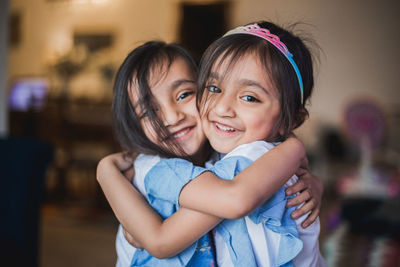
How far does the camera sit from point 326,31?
7.44m

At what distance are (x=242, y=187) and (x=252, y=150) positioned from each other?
0.13 m

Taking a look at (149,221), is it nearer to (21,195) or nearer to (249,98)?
(249,98)

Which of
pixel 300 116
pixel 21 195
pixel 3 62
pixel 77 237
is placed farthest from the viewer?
pixel 77 237

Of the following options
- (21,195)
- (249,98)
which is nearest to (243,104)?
(249,98)

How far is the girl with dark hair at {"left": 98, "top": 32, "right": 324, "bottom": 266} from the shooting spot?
2.39 feet

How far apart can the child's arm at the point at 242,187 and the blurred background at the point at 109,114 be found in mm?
403

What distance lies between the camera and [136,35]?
7.16m

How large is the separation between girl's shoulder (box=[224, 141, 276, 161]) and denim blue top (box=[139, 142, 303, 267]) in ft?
0.05

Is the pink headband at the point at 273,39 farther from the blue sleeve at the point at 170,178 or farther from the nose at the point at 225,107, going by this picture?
the blue sleeve at the point at 170,178

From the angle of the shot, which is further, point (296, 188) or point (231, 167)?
point (296, 188)

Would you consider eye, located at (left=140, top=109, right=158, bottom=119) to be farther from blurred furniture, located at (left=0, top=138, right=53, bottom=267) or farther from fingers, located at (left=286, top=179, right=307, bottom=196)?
blurred furniture, located at (left=0, top=138, right=53, bottom=267)

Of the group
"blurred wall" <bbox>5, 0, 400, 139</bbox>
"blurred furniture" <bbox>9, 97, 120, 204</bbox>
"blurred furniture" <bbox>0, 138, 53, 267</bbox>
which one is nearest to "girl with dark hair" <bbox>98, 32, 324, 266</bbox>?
"blurred furniture" <bbox>0, 138, 53, 267</bbox>

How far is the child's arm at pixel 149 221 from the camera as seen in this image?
0.78 m

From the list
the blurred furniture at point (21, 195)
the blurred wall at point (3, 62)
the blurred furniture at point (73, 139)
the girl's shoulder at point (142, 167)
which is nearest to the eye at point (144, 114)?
the girl's shoulder at point (142, 167)
